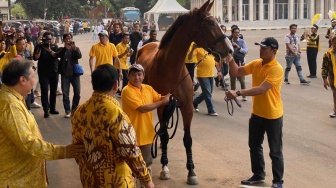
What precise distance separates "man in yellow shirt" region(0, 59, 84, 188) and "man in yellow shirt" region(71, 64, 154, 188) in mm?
161

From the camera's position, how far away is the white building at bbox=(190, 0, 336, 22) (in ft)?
280

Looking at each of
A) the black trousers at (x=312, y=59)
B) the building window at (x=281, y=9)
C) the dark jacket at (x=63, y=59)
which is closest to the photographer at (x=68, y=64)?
the dark jacket at (x=63, y=59)

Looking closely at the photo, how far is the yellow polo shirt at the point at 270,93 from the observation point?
672 cm

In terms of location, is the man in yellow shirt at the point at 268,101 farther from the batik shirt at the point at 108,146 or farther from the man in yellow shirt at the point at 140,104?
the batik shirt at the point at 108,146

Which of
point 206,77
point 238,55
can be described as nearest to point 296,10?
point 238,55

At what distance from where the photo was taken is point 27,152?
3.84m

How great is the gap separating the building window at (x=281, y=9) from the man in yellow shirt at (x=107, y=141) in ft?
281

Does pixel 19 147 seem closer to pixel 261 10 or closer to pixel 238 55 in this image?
pixel 238 55

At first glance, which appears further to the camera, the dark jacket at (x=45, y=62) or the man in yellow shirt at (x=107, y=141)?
the dark jacket at (x=45, y=62)

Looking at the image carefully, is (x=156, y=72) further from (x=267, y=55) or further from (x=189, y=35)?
(x=267, y=55)

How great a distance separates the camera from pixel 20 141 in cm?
377

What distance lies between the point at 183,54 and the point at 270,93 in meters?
1.33

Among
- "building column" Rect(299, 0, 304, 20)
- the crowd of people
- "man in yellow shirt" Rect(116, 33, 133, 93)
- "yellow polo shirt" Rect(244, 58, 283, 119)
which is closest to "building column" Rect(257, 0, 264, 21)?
"building column" Rect(299, 0, 304, 20)

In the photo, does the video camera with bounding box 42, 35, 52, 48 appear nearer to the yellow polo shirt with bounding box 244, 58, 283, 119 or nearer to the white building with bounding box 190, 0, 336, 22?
the yellow polo shirt with bounding box 244, 58, 283, 119
